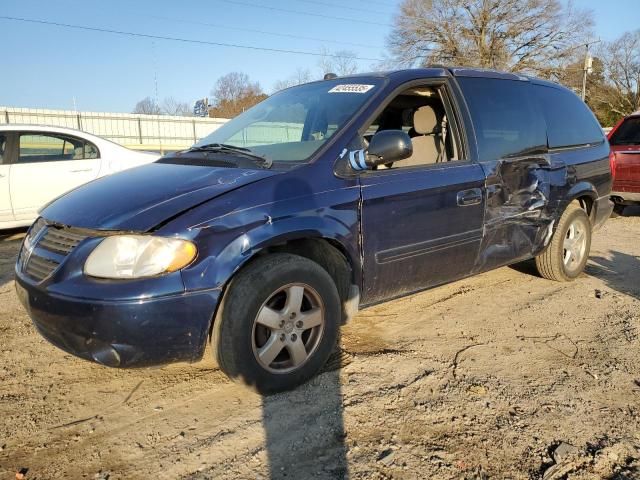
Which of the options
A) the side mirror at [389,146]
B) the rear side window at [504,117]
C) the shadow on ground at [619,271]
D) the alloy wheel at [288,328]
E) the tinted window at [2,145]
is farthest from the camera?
the tinted window at [2,145]

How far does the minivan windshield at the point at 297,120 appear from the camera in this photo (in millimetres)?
3163

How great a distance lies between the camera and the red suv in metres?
7.87

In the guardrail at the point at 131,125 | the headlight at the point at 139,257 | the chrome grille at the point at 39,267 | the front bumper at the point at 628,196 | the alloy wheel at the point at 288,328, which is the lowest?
the alloy wheel at the point at 288,328

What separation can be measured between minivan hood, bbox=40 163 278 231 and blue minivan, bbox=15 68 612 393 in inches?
0.5

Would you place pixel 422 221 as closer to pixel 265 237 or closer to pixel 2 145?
pixel 265 237

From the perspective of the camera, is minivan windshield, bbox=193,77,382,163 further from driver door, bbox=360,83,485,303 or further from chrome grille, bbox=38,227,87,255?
chrome grille, bbox=38,227,87,255

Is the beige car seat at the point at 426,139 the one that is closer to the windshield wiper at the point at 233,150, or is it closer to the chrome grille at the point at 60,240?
the windshield wiper at the point at 233,150

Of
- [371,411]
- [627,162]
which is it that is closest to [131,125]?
[627,162]

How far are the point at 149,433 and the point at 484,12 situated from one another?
136ft

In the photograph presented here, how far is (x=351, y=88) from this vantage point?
350 cm

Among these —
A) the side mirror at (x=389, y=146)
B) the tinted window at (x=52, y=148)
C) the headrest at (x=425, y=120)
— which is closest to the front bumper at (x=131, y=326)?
the side mirror at (x=389, y=146)

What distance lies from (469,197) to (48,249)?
8.66 feet

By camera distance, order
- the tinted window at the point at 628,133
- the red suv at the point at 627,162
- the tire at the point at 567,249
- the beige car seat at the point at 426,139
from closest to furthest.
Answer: the beige car seat at the point at 426,139
the tire at the point at 567,249
the red suv at the point at 627,162
the tinted window at the point at 628,133

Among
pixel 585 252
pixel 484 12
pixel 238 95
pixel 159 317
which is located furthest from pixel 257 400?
pixel 238 95
